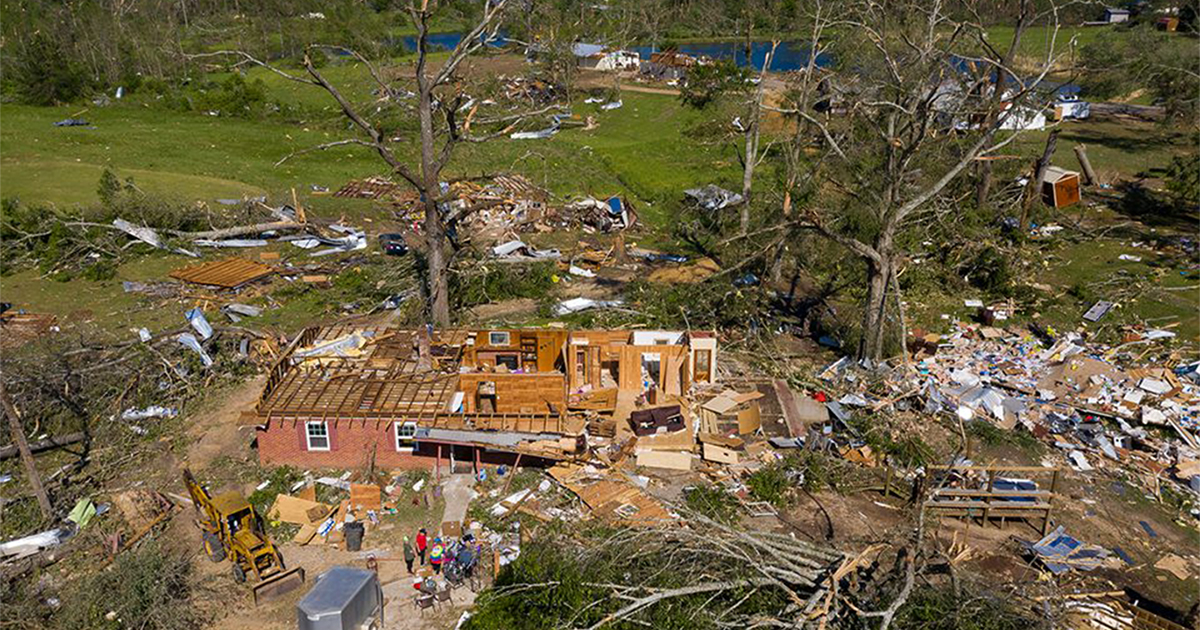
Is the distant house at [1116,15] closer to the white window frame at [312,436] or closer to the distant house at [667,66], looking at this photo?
the distant house at [667,66]

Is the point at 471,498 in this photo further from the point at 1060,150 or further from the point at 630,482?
the point at 1060,150

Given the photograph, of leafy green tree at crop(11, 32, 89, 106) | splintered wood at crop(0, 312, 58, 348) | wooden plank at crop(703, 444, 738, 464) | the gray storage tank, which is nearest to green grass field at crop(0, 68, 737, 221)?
leafy green tree at crop(11, 32, 89, 106)

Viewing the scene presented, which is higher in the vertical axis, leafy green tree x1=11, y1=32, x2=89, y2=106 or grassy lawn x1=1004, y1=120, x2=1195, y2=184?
leafy green tree x1=11, y1=32, x2=89, y2=106

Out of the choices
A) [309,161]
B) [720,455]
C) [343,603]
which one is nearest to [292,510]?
[343,603]

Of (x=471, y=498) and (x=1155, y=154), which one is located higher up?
(x=1155, y=154)

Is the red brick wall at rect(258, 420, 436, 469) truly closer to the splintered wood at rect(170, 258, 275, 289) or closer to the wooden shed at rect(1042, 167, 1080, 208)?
the splintered wood at rect(170, 258, 275, 289)

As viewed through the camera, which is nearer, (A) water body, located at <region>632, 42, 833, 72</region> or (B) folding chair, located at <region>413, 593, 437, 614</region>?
(B) folding chair, located at <region>413, 593, 437, 614</region>

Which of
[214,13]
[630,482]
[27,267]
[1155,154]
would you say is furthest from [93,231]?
[214,13]
